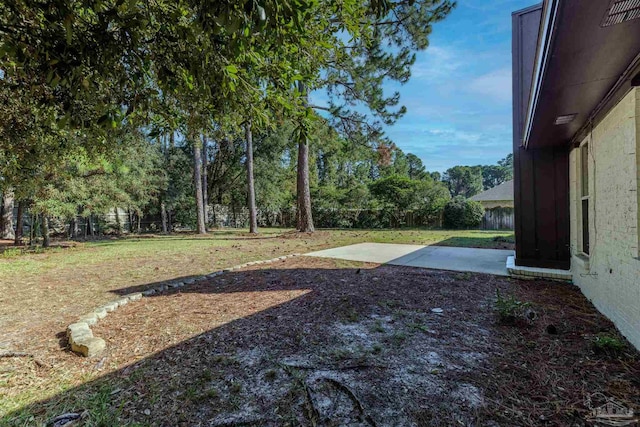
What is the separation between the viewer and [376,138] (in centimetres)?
1132

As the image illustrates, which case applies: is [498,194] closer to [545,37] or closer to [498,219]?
[498,219]

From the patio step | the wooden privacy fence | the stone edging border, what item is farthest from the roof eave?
the wooden privacy fence

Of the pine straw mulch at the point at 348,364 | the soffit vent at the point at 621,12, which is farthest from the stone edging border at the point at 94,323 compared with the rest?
the soffit vent at the point at 621,12

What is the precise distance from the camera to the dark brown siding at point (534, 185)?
4.80 metres

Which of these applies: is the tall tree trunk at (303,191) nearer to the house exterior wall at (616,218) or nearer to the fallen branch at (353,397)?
the house exterior wall at (616,218)

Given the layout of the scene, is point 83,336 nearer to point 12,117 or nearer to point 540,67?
point 12,117

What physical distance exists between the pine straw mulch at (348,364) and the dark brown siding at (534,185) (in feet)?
3.47

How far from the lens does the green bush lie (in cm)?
1527

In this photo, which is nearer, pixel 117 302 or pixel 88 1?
pixel 88 1

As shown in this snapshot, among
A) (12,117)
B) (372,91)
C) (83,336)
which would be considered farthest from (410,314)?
(372,91)

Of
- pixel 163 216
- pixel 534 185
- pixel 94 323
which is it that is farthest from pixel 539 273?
pixel 163 216

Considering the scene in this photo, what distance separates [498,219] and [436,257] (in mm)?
10712

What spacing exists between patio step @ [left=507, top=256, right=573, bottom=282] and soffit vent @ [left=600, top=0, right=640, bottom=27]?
4.18m

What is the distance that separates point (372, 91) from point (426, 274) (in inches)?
267
